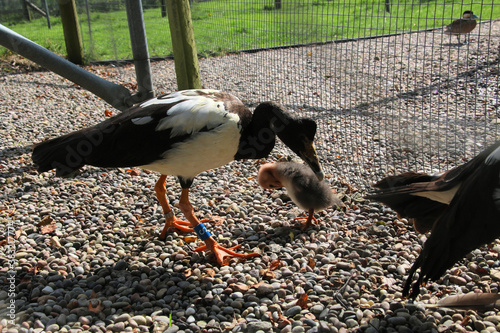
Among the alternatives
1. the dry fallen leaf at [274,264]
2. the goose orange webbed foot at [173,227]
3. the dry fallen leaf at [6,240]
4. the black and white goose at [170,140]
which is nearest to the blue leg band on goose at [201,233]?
the black and white goose at [170,140]

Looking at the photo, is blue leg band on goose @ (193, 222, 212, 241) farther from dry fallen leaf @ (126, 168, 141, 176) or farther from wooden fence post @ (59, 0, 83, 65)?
wooden fence post @ (59, 0, 83, 65)

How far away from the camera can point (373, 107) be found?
6.02 m

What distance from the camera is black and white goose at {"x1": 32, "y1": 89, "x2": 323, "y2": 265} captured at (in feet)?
10.3

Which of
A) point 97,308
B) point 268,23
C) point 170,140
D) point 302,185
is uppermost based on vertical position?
point 268,23

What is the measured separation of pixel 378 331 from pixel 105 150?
2327 millimetres

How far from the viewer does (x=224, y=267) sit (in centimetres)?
317

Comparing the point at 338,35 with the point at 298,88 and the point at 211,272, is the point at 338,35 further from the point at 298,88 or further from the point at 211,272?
the point at 211,272

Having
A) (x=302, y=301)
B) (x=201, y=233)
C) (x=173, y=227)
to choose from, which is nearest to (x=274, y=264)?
(x=302, y=301)

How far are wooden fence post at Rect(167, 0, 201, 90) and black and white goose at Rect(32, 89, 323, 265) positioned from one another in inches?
86.8

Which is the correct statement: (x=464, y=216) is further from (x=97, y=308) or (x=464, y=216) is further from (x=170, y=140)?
(x=97, y=308)

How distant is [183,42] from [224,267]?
330 cm

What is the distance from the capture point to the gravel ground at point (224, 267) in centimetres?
257

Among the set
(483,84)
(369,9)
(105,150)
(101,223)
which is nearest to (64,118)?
(101,223)

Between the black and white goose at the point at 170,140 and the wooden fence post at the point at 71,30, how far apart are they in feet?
27.3
